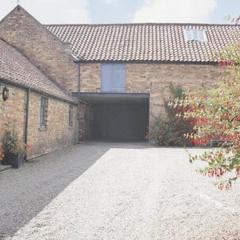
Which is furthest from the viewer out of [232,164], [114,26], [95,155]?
[114,26]

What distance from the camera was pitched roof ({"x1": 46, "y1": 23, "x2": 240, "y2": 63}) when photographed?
1065 inches

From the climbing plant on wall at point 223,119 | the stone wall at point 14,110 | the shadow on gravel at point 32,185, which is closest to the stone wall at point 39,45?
the shadow on gravel at point 32,185

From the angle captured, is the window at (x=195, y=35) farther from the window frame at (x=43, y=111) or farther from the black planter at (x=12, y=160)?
the black planter at (x=12, y=160)

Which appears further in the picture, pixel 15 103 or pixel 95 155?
pixel 95 155

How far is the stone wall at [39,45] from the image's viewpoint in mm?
26438

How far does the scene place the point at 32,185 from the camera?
1052cm

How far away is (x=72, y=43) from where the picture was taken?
95.2 feet

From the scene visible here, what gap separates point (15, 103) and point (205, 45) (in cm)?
1697

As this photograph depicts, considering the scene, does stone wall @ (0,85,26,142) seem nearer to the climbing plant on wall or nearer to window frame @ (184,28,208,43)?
the climbing plant on wall

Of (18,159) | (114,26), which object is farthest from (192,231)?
(114,26)

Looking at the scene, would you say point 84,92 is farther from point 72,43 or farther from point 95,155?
point 95,155

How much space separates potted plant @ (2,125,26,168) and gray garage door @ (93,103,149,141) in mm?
21365

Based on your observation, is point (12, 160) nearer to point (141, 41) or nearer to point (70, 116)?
point (70, 116)

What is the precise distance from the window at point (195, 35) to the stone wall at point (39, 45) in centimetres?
810
